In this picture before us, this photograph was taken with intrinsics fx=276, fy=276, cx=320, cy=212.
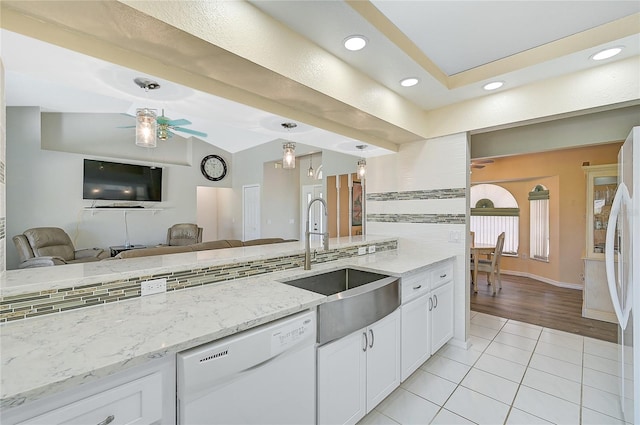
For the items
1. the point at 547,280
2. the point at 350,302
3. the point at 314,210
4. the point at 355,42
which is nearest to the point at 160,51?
the point at 355,42

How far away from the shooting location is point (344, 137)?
8.59 feet

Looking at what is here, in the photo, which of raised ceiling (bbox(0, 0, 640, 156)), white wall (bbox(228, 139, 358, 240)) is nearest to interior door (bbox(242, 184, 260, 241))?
white wall (bbox(228, 139, 358, 240))

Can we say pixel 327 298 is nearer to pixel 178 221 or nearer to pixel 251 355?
pixel 251 355

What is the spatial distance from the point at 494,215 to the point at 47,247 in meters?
8.41

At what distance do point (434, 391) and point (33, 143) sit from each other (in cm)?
721

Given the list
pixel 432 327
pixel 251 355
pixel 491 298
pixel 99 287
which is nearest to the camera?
pixel 251 355

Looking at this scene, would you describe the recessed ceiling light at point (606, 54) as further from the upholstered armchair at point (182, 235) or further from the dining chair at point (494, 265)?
the upholstered armchair at point (182, 235)

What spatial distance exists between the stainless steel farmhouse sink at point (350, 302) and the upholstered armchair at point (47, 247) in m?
3.98

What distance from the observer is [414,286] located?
6.88ft

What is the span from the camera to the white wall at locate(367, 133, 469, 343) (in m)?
2.70

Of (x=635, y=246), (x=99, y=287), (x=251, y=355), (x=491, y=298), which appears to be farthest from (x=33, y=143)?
(x=491, y=298)

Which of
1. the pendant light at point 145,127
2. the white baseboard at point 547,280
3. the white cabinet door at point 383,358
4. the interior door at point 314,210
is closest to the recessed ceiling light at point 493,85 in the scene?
the white cabinet door at point 383,358

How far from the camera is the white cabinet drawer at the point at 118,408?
731 millimetres

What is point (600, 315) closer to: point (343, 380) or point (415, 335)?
point (415, 335)
